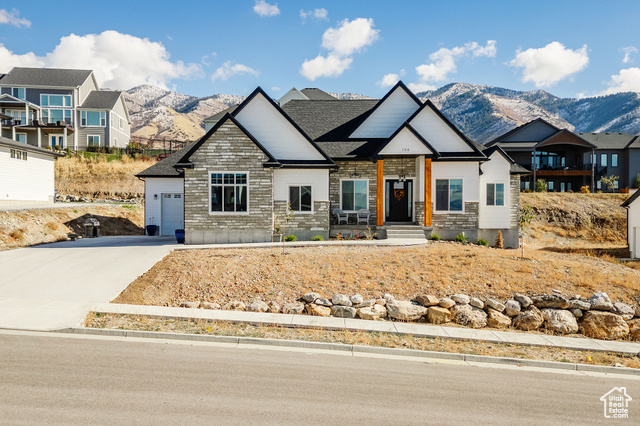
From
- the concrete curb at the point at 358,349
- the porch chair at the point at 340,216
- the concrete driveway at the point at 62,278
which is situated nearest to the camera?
the concrete curb at the point at 358,349

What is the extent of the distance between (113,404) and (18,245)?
1885 cm

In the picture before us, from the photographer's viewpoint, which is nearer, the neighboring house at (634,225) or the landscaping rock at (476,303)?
the landscaping rock at (476,303)

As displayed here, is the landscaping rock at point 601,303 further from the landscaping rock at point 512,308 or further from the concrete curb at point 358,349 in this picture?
the concrete curb at point 358,349

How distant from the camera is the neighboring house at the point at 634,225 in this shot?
2758cm

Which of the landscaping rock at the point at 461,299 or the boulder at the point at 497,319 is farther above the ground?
the landscaping rock at the point at 461,299

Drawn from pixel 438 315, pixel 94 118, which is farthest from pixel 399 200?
pixel 94 118

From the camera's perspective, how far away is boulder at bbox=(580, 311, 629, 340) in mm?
12094

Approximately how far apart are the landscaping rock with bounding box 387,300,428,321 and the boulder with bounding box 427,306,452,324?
17cm

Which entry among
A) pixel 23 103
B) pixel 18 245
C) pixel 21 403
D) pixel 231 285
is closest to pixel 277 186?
pixel 231 285

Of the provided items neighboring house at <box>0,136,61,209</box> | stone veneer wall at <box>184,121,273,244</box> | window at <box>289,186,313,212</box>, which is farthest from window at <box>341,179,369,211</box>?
neighboring house at <box>0,136,61,209</box>

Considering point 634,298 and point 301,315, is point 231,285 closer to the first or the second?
point 301,315

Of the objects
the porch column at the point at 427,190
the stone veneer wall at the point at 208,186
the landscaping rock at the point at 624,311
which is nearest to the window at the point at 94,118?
the stone veneer wall at the point at 208,186

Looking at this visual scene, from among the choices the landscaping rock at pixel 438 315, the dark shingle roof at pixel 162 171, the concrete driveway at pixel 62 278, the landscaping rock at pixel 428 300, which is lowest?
the landscaping rock at pixel 438 315

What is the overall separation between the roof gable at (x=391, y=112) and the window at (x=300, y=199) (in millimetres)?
5557
